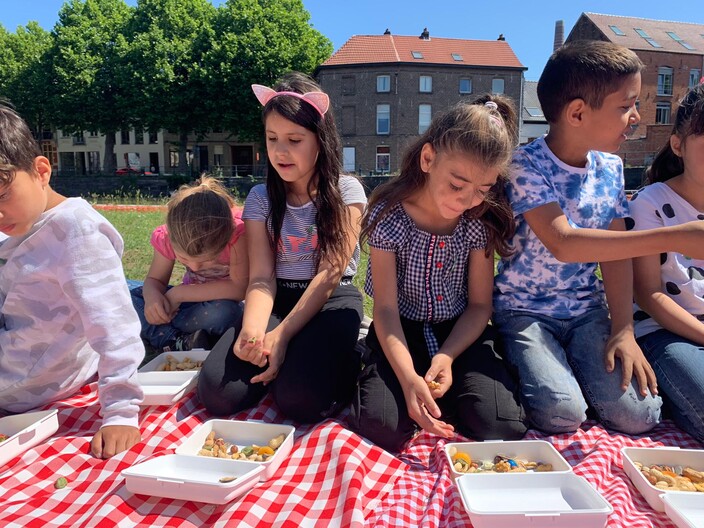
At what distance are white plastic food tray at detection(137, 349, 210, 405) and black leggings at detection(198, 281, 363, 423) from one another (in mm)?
96

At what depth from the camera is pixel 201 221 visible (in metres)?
2.69

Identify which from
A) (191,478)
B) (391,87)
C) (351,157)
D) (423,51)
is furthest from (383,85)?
(191,478)

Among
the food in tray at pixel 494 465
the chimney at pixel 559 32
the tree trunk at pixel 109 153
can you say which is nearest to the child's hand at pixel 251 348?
the food in tray at pixel 494 465

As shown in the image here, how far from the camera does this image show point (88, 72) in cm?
2770

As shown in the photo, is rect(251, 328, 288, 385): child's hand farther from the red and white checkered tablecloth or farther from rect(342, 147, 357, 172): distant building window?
rect(342, 147, 357, 172): distant building window

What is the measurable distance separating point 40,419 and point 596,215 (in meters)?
2.56

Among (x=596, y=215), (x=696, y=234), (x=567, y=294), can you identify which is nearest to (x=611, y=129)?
(x=596, y=215)

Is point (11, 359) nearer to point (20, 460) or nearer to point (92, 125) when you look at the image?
point (20, 460)

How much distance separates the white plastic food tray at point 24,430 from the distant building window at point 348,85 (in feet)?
103

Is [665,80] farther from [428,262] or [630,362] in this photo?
[428,262]

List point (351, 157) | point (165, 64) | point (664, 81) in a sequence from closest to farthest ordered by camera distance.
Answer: point (165, 64) < point (664, 81) < point (351, 157)

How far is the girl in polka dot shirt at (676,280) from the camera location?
2.22 meters

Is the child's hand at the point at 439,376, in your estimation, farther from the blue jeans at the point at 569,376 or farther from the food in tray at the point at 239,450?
the food in tray at the point at 239,450

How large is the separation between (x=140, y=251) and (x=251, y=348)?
4.72 meters
